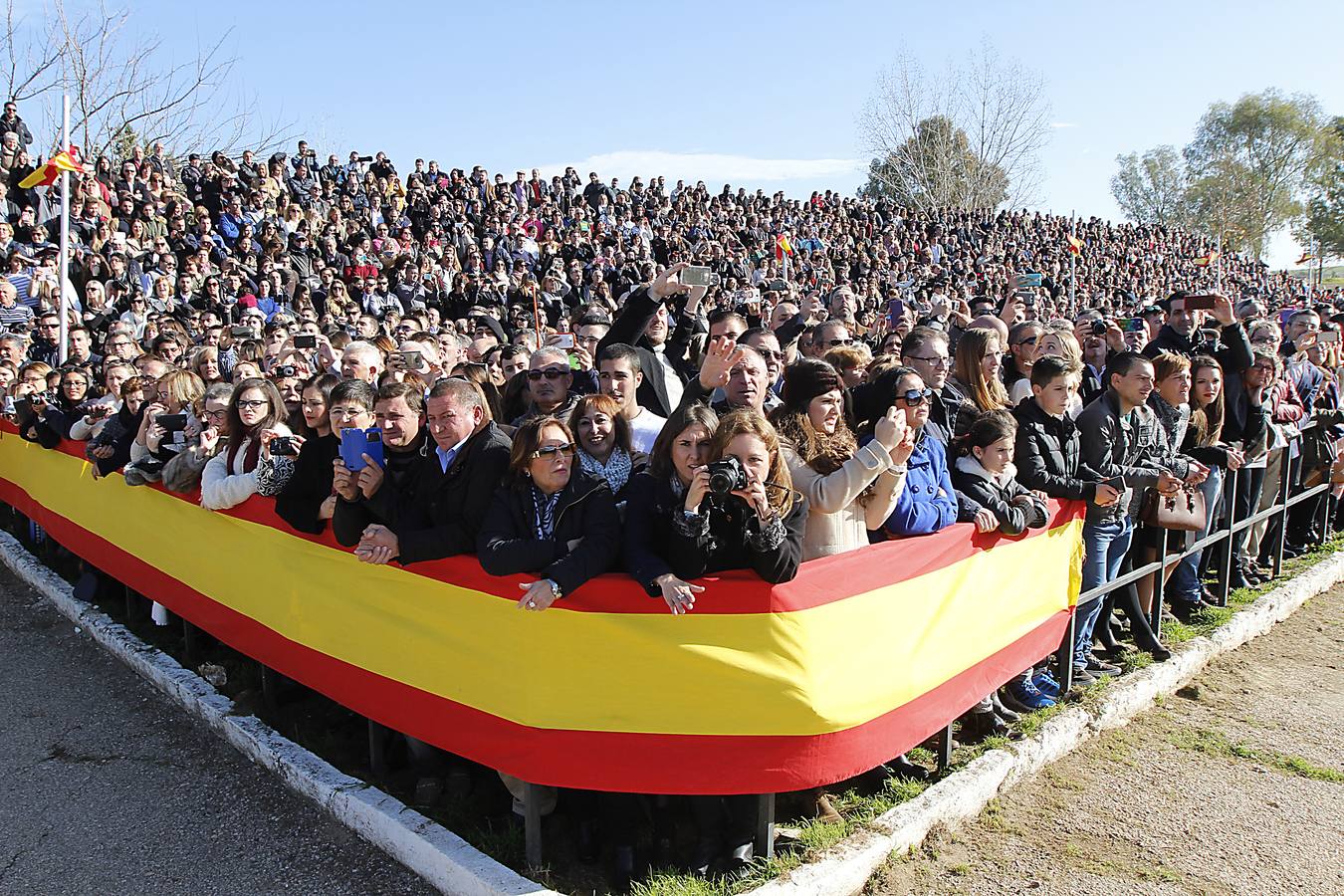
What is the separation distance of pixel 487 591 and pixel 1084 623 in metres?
3.33

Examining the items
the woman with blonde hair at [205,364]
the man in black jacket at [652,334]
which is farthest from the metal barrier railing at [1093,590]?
the man in black jacket at [652,334]

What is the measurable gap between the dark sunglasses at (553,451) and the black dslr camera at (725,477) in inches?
26.5

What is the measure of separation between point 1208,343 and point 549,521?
5526 mm

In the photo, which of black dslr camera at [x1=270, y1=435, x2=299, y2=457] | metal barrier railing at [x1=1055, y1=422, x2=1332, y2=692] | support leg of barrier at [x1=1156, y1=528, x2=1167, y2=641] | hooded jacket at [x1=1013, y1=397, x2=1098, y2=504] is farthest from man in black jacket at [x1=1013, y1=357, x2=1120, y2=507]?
black dslr camera at [x1=270, y1=435, x2=299, y2=457]

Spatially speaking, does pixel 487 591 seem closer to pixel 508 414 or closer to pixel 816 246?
pixel 508 414

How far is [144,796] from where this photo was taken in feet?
13.8

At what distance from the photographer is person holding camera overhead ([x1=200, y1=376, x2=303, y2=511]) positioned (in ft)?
15.3

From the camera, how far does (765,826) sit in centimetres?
342

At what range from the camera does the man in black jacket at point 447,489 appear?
11.9ft

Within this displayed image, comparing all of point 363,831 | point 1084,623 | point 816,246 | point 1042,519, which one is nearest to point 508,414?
point 363,831

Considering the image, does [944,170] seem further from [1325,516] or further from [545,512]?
[545,512]

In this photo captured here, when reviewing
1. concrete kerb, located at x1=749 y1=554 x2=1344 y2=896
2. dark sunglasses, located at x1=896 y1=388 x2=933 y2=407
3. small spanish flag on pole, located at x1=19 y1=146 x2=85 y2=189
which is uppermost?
small spanish flag on pole, located at x1=19 y1=146 x2=85 y2=189

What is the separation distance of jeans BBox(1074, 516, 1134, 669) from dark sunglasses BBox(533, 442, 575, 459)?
9.72ft

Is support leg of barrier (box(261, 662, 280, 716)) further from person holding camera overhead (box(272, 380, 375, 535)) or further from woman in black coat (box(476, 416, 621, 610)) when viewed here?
woman in black coat (box(476, 416, 621, 610))
